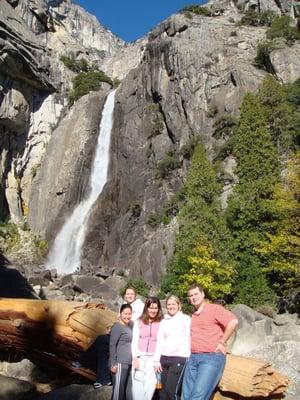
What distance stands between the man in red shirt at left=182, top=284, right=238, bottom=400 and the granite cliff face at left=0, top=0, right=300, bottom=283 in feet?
97.7

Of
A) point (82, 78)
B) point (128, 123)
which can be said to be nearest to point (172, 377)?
point (128, 123)

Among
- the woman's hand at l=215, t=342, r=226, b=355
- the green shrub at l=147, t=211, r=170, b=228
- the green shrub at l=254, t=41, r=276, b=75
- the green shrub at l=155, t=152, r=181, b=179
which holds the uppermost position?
the green shrub at l=254, t=41, r=276, b=75

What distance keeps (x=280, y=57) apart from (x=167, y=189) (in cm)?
1821

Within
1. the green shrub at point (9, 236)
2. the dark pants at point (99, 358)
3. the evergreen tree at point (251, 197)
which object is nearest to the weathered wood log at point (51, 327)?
the dark pants at point (99, 358)

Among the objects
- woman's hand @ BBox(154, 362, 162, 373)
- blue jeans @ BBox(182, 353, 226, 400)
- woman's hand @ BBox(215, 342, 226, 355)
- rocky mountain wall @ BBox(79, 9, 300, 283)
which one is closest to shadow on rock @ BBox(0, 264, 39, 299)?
woman's hand @ BBox(154, 362, 162, 373)

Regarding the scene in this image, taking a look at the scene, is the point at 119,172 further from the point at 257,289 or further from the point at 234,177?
the point at 257,289

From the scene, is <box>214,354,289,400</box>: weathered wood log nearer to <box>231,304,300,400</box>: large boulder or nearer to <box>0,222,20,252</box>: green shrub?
<box>231,304,300,400</box>: large boulder

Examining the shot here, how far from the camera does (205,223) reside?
32.1m

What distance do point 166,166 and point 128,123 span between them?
9294mm

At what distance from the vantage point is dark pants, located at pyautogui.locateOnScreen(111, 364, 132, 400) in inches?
222

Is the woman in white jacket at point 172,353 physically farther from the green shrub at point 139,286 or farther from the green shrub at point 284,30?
the green shrub at point 284,30

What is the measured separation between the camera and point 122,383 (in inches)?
225

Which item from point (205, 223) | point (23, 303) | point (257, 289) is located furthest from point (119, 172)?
point (23, 303)

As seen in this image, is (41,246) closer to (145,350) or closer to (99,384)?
(99,384)
